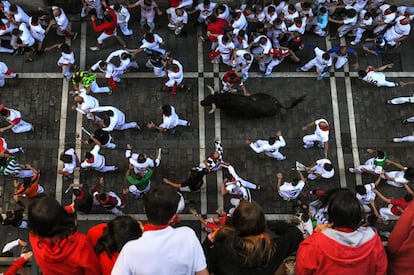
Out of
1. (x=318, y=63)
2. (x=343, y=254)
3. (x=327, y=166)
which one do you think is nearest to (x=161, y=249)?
(x=343, y=254)

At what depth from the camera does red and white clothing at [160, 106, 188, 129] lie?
11336 mm

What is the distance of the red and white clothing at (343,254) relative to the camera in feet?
16.0

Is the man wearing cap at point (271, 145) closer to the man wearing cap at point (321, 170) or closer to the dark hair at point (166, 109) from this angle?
the man wearing cap at point (321, 170)

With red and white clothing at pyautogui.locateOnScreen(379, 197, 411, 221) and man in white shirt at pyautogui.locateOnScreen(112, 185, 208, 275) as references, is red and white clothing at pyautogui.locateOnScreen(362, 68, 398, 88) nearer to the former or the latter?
red and white clothing at pyautogui.locateOnScreen(379, 197, 411, 221)

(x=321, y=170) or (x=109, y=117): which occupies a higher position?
(x=109, y=117)

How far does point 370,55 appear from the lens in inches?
547

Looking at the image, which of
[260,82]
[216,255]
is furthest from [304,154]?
[216,255]

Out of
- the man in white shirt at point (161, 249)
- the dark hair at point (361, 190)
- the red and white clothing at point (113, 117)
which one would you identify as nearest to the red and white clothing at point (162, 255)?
the man in white shirt at point (161, 249)

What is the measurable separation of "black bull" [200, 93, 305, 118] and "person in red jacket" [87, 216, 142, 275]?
21.6 ft

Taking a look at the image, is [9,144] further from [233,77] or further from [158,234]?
[158,234]

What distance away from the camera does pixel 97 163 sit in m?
11.0

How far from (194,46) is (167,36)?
3.18 ft

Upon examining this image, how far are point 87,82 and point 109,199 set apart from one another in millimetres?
3580

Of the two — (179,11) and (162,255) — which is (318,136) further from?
(162,255)
